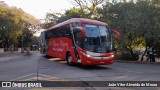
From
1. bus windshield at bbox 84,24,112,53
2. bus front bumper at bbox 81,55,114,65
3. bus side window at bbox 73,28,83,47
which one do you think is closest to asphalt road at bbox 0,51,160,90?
bus front bumper at bbox 81,55,114,65

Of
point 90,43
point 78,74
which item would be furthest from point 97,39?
point 78,74

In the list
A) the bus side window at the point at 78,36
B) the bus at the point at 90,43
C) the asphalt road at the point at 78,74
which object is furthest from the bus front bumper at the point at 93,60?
the bus side window at the point at 78,36

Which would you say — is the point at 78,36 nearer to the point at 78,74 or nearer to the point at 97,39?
the point at 97,39

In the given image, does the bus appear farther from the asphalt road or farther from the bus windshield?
the asphalt road

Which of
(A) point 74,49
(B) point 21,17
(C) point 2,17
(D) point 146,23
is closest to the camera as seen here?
(A) point 74,49

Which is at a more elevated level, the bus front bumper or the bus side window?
the bus side window

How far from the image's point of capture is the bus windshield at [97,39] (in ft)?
52.9

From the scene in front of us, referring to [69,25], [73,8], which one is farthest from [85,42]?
[73,8]

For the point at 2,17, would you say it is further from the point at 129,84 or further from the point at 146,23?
the point at 129,84

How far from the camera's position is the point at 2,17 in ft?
156

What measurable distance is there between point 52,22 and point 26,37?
26.5 meters

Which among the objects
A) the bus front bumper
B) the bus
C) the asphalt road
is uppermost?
the bus

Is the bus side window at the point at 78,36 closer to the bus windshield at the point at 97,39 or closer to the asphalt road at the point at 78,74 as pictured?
the bus windshield at the point at 97,39

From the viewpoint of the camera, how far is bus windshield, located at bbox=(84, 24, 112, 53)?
16125mm
